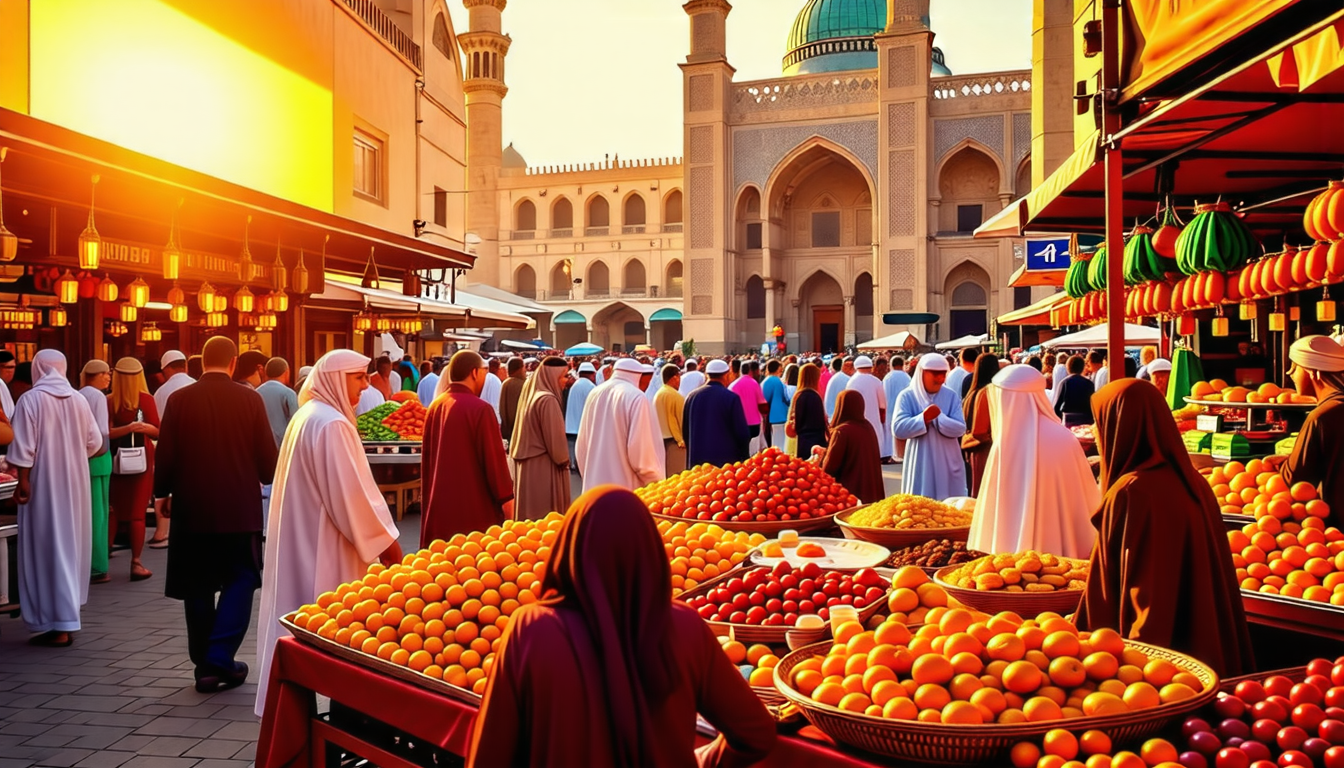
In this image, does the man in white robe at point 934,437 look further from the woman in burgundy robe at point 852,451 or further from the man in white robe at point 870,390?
the man in white robe at point 870,390

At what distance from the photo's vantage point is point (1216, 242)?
465 centimetres

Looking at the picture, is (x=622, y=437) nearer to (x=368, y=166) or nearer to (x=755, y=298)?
(x=368, y=166)

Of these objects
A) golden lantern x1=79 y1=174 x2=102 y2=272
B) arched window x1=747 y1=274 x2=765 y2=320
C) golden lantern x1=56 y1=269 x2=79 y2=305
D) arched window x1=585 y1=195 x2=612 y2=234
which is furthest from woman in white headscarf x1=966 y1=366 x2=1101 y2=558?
arched window x1=585 y1=195 x2=612 y2=234

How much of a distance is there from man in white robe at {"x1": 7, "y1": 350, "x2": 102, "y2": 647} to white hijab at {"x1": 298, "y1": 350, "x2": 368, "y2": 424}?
232 centimetres

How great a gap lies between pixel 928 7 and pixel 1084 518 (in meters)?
32.8

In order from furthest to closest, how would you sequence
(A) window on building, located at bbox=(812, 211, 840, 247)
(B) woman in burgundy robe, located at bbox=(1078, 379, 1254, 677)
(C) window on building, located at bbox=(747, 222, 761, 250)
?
(A) window on building, located at bbox=(812, 211, 840, 247) → (C) window on building, located at bbox=(747, 222, 761, 250) → (B) woman in burgundy robe, located at bbox=(1078, 379, 1254, 677)

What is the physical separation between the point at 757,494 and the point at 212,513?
243 centimetres

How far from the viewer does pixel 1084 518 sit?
147 inches

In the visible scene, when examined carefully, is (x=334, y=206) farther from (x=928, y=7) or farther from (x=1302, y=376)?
(x=928, y=7)

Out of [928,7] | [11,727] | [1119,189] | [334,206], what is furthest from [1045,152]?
[11,727]

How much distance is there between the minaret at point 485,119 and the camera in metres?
36.9

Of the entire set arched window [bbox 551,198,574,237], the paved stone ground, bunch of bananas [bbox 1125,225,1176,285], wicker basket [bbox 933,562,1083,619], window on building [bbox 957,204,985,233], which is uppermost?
arched window [bbox 551,198,574,237]

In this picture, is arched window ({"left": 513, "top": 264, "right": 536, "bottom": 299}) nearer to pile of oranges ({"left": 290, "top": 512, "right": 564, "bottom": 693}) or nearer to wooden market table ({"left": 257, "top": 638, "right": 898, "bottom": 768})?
pile of oranges ({"left": 290, "top": 512, "right": 564, "bottom": 693})

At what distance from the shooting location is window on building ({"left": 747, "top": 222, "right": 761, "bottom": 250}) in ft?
115
